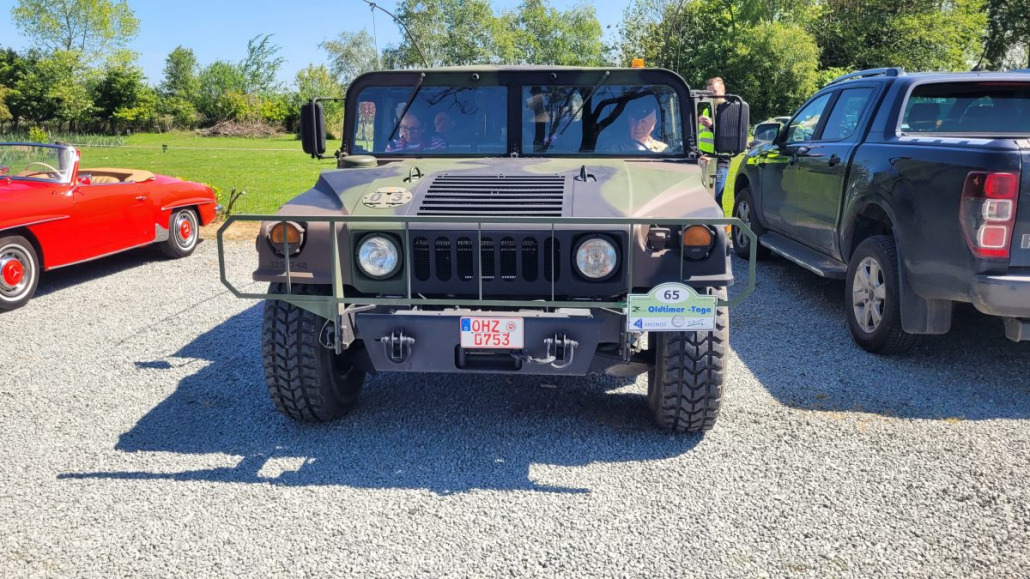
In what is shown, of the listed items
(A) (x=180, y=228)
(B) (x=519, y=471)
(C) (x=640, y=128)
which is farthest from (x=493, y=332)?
(A) (x=180, y=228)

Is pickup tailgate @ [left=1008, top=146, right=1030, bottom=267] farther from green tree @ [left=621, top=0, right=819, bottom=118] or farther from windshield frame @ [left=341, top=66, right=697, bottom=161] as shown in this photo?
green tree @ [left=621, top=0, right=819, bottom=118]

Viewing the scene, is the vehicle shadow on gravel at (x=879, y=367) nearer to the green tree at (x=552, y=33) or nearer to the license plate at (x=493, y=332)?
the license plate at (x=493, y=332)

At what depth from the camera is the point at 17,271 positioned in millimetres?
6863

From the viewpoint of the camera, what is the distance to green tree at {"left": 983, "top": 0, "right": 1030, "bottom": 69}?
147 ft

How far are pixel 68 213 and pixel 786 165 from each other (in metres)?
6.52

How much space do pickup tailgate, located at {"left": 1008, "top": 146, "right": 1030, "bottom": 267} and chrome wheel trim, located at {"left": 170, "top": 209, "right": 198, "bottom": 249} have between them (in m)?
8.05

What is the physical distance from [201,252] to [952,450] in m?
8.40

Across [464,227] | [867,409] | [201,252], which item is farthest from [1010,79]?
[201,252]

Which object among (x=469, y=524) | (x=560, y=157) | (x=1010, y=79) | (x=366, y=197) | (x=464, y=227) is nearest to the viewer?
(x=469, y=524)

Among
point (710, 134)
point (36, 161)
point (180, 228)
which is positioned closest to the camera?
point (710, 134)

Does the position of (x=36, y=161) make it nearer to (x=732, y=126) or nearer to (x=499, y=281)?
(x=499, y=281)

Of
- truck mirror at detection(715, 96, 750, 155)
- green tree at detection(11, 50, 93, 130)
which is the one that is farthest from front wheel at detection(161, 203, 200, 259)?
green tree at detection(11, 50, 93, 130)

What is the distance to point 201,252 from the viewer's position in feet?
31.7

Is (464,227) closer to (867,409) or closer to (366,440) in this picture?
(366,440)
